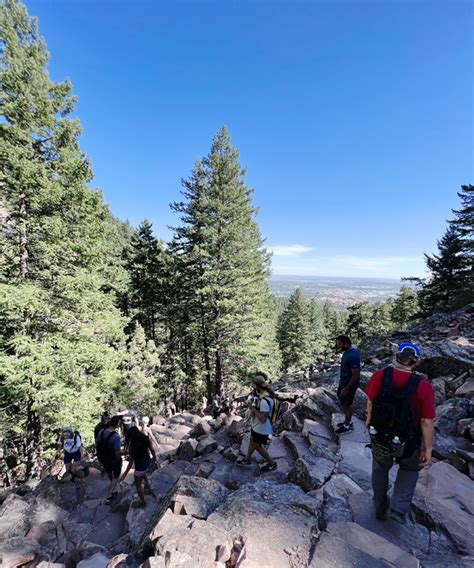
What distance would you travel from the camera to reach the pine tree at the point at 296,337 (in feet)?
118

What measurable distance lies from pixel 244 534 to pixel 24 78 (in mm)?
11447

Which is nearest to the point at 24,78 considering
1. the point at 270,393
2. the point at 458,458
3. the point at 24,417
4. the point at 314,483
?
the point at 24,417

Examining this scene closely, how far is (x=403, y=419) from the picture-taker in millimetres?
2871

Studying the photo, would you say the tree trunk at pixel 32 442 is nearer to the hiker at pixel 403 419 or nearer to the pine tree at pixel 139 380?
the pine tree at pixel 139 380

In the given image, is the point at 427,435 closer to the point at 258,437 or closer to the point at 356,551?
the point at 356,551

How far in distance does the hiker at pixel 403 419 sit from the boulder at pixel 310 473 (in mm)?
1299

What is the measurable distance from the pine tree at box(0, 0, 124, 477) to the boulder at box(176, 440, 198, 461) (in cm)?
314

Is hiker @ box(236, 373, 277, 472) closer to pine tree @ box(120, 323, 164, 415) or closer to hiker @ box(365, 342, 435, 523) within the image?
hiker @ box(365, 342, 435, 523)

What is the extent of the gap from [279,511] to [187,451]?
4300 millimetres

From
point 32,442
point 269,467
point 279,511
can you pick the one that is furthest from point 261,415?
point 32,442

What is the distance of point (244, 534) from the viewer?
315 cm

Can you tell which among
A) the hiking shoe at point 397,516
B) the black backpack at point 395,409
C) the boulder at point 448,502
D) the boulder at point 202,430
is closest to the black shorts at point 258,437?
the hiking shoe at point 397,516

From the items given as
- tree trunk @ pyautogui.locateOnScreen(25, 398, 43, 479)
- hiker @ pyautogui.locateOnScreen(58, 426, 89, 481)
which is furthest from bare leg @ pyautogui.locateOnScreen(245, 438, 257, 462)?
tree trunk @ pyautogui.locateOnScreen(25, 398, 43, 479)

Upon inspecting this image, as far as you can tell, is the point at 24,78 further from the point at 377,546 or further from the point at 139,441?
the point at 377,546
